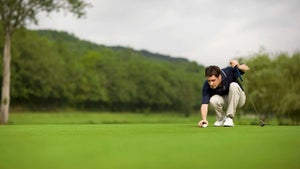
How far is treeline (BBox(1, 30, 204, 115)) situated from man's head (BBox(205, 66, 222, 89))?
23.2 m

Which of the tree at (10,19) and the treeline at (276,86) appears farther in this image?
the treeline at (276,86)

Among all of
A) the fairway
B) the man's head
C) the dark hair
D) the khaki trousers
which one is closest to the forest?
the khaki trousers

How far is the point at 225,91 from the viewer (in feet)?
32.4

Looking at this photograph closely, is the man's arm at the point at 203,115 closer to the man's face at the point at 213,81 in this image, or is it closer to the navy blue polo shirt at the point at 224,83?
the navy blue polo shirt at the point at 224,83

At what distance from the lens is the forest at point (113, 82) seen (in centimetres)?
4188

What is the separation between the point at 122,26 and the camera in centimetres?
16575

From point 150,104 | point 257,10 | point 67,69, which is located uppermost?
point 257,10

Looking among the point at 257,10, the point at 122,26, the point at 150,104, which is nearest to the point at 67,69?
the point at 150,104

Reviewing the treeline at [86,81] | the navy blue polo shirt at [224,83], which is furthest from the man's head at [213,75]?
the treeline at [86,81]

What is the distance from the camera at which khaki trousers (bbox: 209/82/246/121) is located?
9531 mm

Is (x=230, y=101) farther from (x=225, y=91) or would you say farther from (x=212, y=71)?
(x=212, y=71)

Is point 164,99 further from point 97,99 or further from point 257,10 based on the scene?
point 257,10

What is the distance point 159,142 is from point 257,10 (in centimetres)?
9469

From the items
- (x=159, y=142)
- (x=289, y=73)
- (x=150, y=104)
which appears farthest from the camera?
(x=150, y=104)
